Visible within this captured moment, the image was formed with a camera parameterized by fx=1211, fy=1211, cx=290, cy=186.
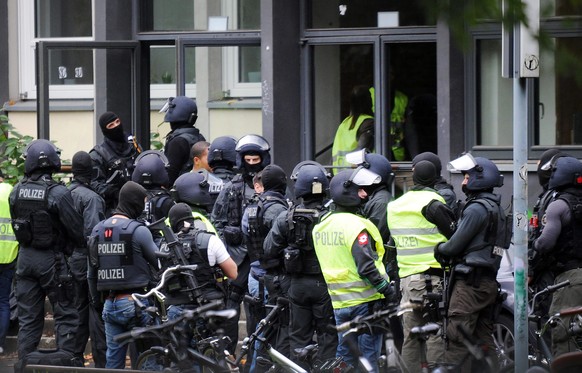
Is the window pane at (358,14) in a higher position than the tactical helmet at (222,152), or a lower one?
higher

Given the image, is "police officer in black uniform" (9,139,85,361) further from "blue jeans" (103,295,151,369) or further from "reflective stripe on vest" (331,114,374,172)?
"reflective stripe on vest" (331,114,374,172)

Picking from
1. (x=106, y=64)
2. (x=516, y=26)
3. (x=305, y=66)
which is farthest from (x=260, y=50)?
(x=516, y=26)

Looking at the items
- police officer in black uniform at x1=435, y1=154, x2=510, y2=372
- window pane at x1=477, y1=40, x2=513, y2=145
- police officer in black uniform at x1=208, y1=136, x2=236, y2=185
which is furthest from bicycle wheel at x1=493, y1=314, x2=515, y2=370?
window pane at x1=477, y1=40, x2=513, y2=145

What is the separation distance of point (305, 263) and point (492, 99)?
14.3 ft

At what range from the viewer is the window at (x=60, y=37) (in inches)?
607

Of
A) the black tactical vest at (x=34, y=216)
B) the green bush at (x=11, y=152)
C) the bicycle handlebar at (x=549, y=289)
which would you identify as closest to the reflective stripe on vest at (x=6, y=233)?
the black tactical vest at (x=34, y=216)

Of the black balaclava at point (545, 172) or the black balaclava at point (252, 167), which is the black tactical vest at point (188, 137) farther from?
the black balaclava at point (545, 172)

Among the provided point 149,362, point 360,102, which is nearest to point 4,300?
point 149,362

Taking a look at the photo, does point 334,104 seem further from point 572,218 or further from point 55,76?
point 572,218

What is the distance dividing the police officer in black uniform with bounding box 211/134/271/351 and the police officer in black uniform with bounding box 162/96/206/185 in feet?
4.76

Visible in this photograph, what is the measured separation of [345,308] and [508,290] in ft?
5.83

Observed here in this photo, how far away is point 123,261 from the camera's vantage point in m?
9.44

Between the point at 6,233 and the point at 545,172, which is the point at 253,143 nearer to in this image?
the point at 545,172

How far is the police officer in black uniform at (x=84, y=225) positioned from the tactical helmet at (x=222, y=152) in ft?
3.64
